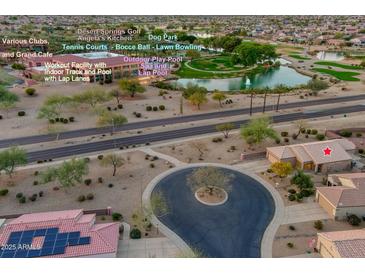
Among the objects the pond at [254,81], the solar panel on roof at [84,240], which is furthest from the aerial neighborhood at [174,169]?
the pond at [254,81]

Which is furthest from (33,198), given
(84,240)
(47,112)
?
(47,112)


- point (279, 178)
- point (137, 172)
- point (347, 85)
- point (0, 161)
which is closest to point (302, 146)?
point (279, 178)

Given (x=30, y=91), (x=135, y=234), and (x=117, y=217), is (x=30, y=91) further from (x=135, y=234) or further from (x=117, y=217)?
(x=135, y=234)

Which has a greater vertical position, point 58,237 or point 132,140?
point 58,237

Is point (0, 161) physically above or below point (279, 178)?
above

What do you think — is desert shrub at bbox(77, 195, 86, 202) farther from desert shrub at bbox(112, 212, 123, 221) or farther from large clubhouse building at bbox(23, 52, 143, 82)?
large clubhouse building at bbox(23, 52, 143, 82)

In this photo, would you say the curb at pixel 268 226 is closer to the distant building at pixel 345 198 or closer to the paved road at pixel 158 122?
the distant building at pixel 345 198

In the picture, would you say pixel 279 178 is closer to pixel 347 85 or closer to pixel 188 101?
pixel 188 101

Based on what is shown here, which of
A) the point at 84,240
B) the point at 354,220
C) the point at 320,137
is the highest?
the point at 320,137
